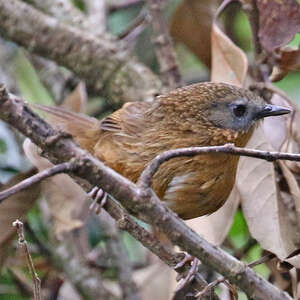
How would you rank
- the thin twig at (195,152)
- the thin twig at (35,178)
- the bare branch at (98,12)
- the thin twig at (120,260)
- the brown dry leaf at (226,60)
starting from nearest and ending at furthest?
1. the thin twig at (35,178)
2. the thin twig at (195,152)
3. the brown dry leaf at (226,60)
4. the thin twig at (120,260)
5. the bare branch at (98,12)

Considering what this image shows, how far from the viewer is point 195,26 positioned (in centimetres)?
387

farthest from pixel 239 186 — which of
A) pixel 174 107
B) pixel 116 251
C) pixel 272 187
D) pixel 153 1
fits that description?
pixel 153 1

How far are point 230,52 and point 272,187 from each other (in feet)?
2.38

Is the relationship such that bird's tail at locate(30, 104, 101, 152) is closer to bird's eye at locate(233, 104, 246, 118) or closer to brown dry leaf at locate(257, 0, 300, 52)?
bird's eye at locate(233, 104, 246, 118)

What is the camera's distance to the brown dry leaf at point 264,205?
2545 millimetres

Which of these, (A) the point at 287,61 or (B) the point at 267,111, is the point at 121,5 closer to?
(A) the point at 287,61

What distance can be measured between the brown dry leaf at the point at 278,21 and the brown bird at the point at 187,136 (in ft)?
0.90

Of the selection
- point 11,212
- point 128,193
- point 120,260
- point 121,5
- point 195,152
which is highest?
point 195,152

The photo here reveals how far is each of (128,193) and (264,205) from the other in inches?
47.6

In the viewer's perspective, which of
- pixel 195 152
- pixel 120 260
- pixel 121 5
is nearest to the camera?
pixel 195 152

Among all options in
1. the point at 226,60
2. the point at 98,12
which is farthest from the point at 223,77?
the point at 98,12

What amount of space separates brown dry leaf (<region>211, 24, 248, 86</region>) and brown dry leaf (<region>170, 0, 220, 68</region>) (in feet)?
1.95

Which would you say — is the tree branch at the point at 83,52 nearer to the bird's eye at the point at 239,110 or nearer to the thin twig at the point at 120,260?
the thin twig at the point at 120,260

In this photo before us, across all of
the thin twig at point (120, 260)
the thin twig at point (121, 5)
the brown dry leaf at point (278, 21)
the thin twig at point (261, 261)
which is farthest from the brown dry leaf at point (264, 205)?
the thin twig at point (121, 5)
